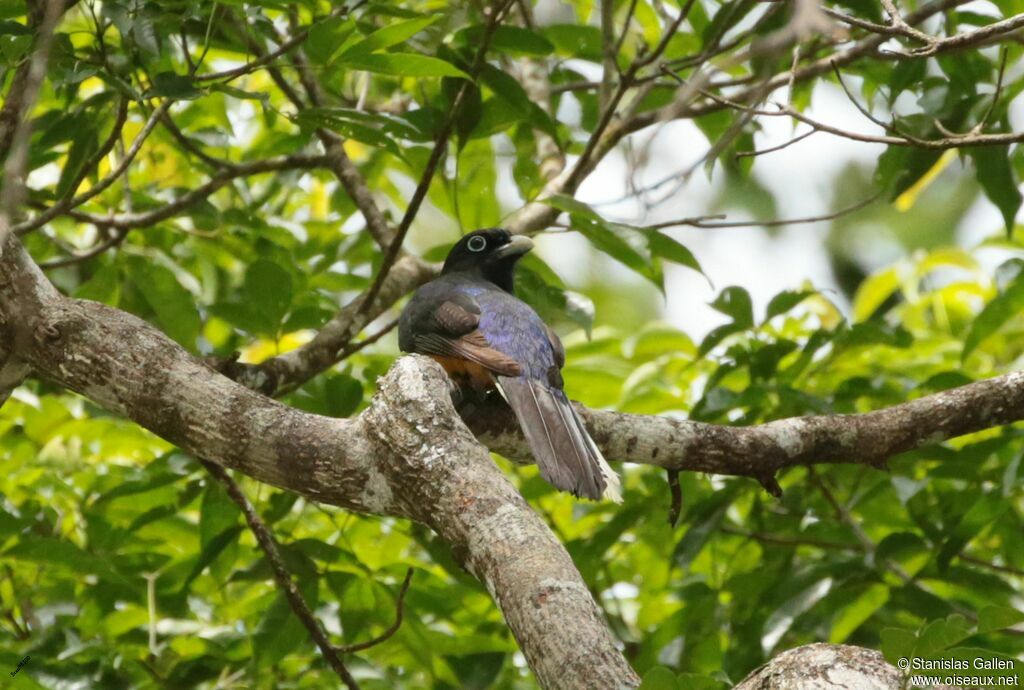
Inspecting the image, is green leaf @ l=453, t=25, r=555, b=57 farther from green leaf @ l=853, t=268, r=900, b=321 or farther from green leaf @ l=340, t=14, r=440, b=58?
green leaf @ l=853, t=268, r=900, b=321

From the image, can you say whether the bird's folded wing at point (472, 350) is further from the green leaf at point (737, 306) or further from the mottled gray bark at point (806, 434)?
the green leaf at point (737, 306)

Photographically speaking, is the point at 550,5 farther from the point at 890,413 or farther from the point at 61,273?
the point at 61,273

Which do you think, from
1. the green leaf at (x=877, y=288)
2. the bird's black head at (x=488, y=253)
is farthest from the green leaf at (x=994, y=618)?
the green leaf at (x=877, y=288)

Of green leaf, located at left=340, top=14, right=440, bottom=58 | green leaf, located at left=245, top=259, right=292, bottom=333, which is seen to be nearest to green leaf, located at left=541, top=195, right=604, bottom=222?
green leaf, located at left=340, top=14, right=440, bottom=58

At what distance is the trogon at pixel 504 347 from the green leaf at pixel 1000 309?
1493 mm

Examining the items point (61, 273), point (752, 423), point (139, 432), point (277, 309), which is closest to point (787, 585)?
point (752, 423)

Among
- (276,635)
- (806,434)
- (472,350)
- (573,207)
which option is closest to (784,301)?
(806,434)

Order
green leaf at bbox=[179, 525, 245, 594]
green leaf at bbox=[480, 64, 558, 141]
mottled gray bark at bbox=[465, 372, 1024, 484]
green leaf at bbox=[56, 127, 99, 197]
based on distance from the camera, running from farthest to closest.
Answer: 1. green leaf at bbox=[480, 64, 558, 141]
2. green leaf at bbox=[56, 127, 99, 197]
3. green leaf at bbox=[179, 525, 245, 594]
4. mottled gray bark at bbox=[465, 372, 1024, 484]

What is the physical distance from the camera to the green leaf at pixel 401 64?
137 inches

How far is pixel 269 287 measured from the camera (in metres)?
4.26

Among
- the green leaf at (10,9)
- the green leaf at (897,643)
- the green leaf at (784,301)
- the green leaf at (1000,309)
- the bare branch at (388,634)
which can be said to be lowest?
the green leaf at (897,643)

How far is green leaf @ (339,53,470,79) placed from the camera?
11.4 ft

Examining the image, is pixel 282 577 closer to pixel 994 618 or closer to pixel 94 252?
pixel 94 252

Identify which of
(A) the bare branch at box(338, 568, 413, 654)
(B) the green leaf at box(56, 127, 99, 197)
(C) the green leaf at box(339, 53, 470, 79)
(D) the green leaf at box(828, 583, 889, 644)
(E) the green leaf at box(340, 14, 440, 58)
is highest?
(B) the green leaf at box(56, 127, 99, 197)
